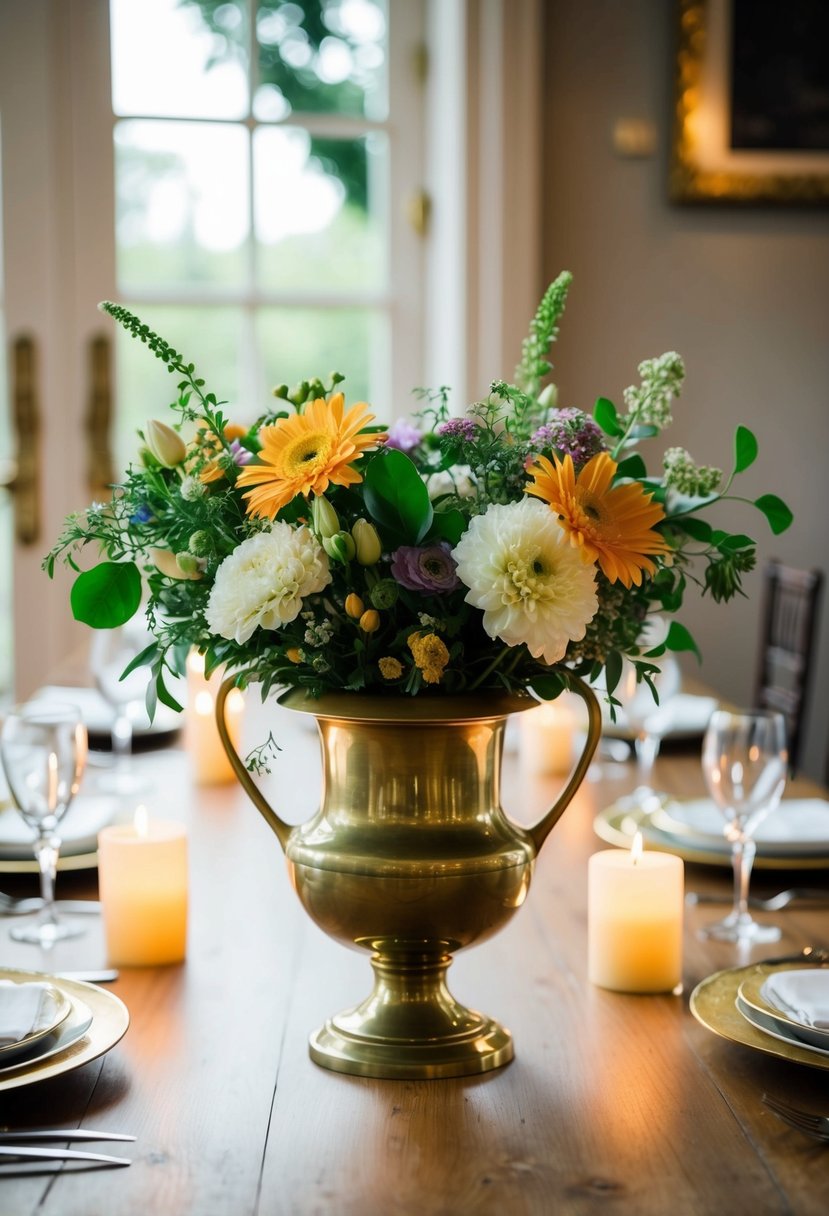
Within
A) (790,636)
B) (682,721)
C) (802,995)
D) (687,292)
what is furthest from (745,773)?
(687,292)

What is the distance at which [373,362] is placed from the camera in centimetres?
354

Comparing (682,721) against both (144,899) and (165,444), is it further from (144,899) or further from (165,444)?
(165,444)

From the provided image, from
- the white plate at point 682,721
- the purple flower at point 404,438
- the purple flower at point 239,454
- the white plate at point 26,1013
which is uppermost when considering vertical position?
the purple flower at point 404,438

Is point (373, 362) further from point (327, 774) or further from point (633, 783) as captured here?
point (327, 774)

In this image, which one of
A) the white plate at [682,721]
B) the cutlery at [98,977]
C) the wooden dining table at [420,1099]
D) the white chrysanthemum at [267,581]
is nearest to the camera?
the wooden dining table at [420,1099]

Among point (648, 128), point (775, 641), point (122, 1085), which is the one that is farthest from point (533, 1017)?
point (648, 128)

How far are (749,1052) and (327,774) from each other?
334 millimetres

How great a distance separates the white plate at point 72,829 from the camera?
131 centimetres

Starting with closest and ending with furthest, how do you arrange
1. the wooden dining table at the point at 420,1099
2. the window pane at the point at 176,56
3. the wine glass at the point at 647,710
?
1. the wooden dining table at the point at 420,1099
2. the wine glass at the point at 647,710
3. the window pane at the point at 176,56

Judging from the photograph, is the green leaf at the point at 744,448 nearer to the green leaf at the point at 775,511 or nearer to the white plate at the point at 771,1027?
the green leaf at the point at 775,511

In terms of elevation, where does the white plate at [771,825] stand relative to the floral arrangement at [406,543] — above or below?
below

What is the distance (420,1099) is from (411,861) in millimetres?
140

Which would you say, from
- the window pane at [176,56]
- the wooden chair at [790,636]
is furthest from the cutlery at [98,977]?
the window pane at [176,56]

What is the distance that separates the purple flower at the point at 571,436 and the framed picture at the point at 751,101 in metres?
2.56
